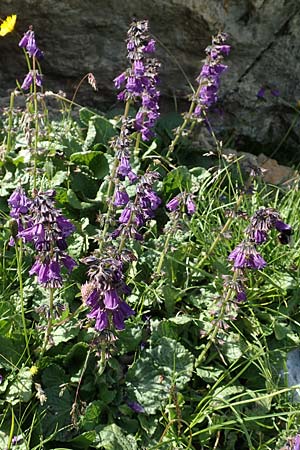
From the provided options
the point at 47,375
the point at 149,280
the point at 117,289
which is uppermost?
the point at 117,289

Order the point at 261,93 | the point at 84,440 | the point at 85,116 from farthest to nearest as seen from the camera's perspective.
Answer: the point at 261,93
the point at 85,116
the point at 84,440

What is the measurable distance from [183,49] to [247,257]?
2.53m

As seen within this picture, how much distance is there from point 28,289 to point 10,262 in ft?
0.66

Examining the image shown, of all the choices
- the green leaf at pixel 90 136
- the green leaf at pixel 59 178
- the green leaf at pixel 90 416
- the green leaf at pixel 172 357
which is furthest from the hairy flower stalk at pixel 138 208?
the green leaf at pixel 90 136

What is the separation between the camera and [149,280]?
3.46m

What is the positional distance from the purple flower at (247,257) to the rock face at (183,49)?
7.17 feet

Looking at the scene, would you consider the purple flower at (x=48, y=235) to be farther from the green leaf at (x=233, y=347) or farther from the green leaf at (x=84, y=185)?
the green leaf at (x=84, y=185)

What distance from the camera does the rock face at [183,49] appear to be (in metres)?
4.61

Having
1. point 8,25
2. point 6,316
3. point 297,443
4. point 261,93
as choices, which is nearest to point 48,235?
point 6,316

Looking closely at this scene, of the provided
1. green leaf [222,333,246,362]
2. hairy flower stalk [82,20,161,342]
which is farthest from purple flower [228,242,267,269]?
green leaf [222,333,246,362]

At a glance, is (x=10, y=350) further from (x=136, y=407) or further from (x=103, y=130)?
(x=103, y=130)

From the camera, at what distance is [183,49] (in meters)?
4.81

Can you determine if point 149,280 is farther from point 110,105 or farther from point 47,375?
point 110,105

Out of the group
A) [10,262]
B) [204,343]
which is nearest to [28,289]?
[10,262]
